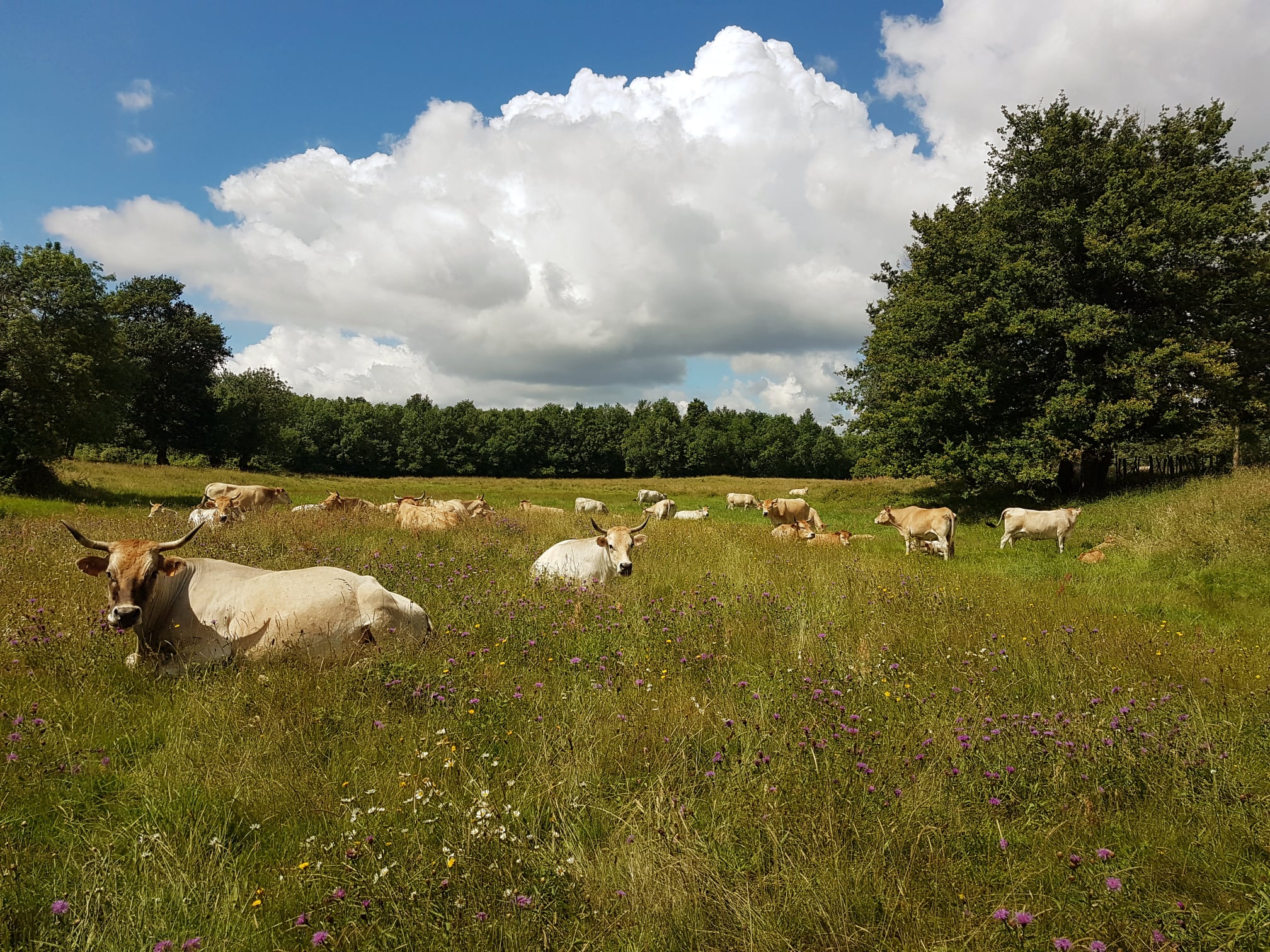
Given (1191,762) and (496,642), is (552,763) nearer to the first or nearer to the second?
(496,642)

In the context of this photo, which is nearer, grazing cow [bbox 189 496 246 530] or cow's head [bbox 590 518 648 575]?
cow's head [bbox 590 518 648 575]

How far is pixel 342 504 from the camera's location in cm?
1891

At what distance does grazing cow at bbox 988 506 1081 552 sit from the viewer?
16.9 m

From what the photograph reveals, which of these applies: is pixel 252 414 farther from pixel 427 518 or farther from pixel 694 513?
pixel 427 518

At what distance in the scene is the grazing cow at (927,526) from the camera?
1728cm

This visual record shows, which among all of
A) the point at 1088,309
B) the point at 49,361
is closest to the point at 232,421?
the point at 49,361

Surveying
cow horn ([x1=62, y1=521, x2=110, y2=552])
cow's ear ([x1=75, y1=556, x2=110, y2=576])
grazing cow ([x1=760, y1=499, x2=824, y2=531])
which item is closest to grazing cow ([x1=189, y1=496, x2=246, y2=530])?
cow horn ([x1=62, y1=521, x2=110, y2=552])

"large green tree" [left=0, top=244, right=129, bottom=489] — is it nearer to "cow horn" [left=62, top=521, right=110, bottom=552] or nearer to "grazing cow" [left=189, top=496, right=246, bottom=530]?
"grazing cow" [left=189, top=496, right=246, bottom=530]

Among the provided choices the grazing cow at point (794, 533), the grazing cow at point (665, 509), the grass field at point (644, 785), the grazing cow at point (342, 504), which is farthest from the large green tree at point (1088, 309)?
the grazing cow at point (342, 504)

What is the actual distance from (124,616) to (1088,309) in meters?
26.1

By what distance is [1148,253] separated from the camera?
65.1 ft

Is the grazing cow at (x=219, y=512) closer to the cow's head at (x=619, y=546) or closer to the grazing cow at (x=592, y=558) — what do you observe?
the grazing cow at (x=592, y=558)

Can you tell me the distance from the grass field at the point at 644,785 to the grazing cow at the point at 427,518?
727 cm

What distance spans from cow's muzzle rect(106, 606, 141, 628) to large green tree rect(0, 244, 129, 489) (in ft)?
77.6
